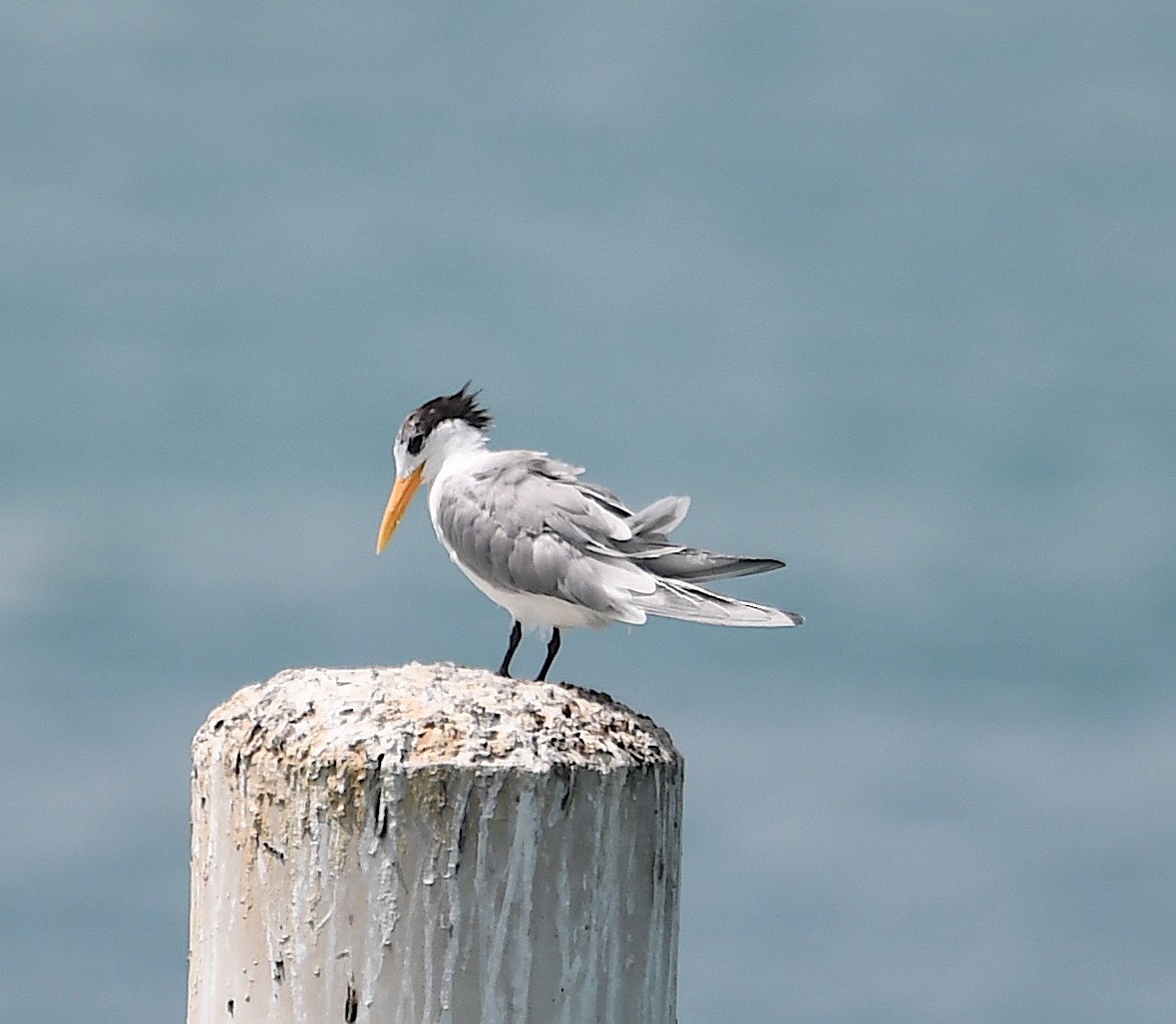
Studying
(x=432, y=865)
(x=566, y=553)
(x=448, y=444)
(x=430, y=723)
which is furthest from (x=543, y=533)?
(x=432, y=865)

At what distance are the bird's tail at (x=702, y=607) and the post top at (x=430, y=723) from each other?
94 cm

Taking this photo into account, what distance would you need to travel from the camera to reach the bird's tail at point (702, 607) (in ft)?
17.4

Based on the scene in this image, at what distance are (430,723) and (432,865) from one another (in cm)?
35

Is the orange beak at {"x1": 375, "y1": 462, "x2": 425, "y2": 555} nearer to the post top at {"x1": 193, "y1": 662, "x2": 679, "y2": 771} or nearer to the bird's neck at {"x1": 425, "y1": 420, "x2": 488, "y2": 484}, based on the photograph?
the bird's neck at {"x1": 425, "y1": 420, "x2": 488, "y2": 484}

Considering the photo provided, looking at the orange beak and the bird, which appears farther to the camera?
the orange beak

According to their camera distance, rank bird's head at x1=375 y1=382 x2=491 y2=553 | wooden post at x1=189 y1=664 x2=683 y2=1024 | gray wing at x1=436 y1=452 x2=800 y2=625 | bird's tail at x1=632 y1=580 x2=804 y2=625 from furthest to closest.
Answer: bird's head at x1=375 y1=382 x2=491 y2=553 → gray wing at x1=436 y1=452 x2=800 y2=625 → bird's tail at x1=632 y1=580 x2=804 y2=625 → wooden post at x1=189 y1=664 x2=683 y2=1024

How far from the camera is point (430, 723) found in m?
4.05

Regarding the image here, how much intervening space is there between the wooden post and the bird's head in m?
2.56

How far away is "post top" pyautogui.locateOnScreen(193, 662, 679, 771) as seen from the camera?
3.98m

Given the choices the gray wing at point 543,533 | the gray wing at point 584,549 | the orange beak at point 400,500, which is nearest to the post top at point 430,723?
the gray wing at point 584,549

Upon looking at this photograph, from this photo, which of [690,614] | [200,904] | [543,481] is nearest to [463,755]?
[200,904]

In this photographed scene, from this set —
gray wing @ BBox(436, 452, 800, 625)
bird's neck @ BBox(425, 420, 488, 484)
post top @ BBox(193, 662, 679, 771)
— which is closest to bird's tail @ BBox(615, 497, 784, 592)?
gray wing @ BBox(436, 452, 800, 625)

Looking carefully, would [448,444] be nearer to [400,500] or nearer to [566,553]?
[400,500]

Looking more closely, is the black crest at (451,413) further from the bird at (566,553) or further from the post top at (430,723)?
the post top at (430,723)
